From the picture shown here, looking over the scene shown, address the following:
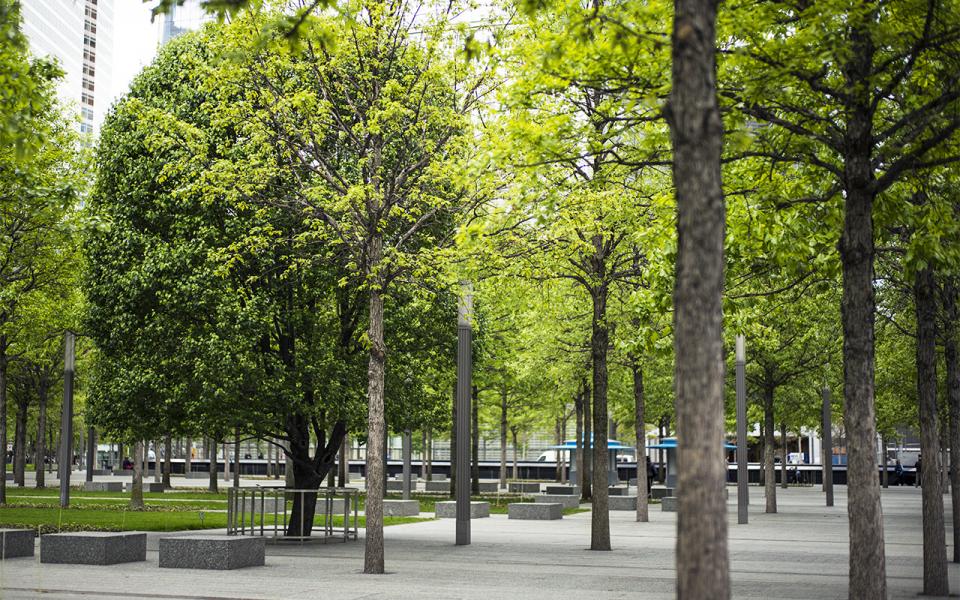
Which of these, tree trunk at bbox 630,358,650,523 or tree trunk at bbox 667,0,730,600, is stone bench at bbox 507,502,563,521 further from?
tree trunk at bbox 667,0,730,600

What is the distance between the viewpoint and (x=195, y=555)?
1561 centimetres

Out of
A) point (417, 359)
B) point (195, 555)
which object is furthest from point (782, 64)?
point (417, 359)

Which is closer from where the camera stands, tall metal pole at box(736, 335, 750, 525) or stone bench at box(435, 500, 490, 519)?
tall metal pole at box(736, 335, 750, 525)

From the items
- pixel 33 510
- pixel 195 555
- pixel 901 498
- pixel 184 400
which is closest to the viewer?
pixel 195 555

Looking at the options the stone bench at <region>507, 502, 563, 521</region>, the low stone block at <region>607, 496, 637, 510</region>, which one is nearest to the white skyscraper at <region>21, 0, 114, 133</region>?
the low stone block at <region>607, 496, 637, 510</region>

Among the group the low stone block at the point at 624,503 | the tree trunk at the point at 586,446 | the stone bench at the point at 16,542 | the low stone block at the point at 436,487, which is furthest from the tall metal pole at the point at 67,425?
the low stone block at the point at 436,487

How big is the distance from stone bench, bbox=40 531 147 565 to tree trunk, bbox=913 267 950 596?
11.5m

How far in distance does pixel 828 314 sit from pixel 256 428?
17.6 meters

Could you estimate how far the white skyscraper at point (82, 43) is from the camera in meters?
113

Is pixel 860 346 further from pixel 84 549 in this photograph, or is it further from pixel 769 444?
pixel 769 444

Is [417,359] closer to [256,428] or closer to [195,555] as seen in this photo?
[256,428]

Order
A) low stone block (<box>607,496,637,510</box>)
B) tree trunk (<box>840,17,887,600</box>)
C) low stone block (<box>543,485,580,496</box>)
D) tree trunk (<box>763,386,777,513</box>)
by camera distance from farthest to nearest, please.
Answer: low stone block (<box>543,485,580,496</box>)
low stone block (<box>607,496,637,510</box>)
tree trunk (<box>763,386,777,513</box>)
tree trunk (<box>840,17,887,600</box>)

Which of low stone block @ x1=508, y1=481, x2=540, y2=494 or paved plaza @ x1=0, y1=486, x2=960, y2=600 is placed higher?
paved plaza @ x1=0, y1=486, x2=960, y2=600

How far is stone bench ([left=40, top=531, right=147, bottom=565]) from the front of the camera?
15.9m
